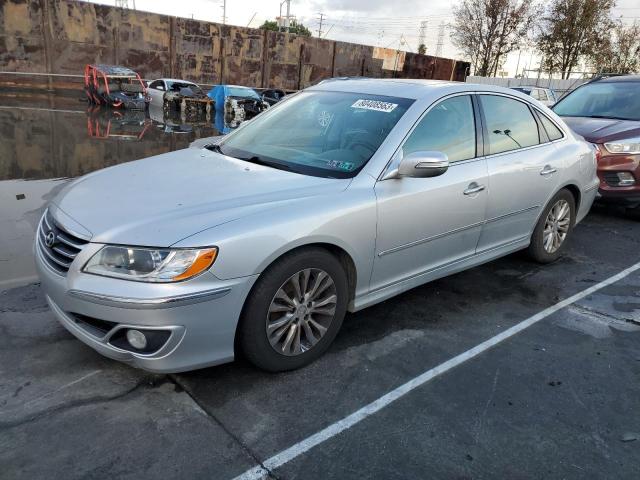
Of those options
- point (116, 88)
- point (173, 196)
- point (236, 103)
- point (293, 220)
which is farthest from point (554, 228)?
point (116, 88)

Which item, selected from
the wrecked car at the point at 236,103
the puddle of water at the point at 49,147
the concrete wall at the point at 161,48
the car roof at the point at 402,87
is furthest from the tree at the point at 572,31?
the car roof at the point at 402,87

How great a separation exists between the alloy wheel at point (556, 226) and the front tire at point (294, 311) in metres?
2.68

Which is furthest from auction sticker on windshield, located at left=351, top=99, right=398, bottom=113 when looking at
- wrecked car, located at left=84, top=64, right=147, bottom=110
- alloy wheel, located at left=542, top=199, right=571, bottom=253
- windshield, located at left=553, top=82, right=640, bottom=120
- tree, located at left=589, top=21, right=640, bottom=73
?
tree, located at left=589, top=21, right=640, bottom=73

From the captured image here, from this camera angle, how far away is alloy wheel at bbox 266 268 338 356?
9.47ft

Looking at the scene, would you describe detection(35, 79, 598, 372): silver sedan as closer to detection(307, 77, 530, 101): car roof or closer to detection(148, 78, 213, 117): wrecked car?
detection(307, 77, 530, 101): car roof

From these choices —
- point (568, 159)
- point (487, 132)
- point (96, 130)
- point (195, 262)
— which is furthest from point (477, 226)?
point (96, 130)

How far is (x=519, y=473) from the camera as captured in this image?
2.42 m

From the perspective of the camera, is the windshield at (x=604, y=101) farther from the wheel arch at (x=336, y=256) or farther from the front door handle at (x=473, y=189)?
the wheel arch at (x=336, y=256)

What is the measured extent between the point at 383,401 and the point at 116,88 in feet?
69.7

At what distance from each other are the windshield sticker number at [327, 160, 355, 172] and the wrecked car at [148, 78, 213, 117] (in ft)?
60.7

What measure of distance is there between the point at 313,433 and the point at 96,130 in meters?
12.6

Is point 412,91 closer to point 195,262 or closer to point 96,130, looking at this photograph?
point 195,262

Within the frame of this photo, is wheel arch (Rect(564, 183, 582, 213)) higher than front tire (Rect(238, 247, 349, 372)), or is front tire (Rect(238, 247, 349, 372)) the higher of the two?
wheel arch (Rect(564, 183, 582, 213))

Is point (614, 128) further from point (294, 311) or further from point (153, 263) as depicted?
point (153, 263)
